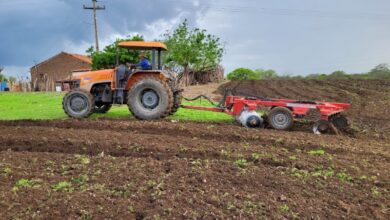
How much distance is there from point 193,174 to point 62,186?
1.66m

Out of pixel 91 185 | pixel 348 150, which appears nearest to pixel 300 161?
pixel 348 150

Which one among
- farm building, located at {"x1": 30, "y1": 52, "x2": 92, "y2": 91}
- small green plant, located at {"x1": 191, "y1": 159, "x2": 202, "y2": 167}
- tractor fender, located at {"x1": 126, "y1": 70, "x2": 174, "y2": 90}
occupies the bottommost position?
Answer: small green plant, located at {"x1": 191, "y1": 159, "x2": 202, "y2": 167}

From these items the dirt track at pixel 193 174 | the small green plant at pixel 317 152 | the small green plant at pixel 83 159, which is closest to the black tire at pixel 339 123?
the dirt track at pixel 193 174

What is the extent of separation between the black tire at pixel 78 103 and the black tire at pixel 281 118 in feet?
16.0

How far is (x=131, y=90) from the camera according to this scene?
10219 millimetres

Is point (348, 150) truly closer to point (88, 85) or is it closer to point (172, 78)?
point (172, 78)

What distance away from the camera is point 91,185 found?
4.84 m

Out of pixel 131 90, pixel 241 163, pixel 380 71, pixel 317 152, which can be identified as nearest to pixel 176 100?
pixel 131 90

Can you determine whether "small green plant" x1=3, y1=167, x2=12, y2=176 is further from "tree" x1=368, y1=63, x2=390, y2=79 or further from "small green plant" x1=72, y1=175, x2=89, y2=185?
"tree" x1=368, y1=63, x2=390, y2=79

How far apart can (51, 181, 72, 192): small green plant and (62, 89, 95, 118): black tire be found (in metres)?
6.00

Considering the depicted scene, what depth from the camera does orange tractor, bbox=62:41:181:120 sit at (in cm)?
1019

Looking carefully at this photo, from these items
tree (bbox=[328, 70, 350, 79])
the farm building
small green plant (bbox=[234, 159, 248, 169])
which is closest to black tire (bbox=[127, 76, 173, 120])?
small green plant (bbox=[234, 159, 248, 169])

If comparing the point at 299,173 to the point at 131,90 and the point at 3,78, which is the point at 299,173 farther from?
the point at 3,78

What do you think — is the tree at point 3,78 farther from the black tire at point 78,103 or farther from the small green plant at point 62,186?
the small green plant at point 62,186
